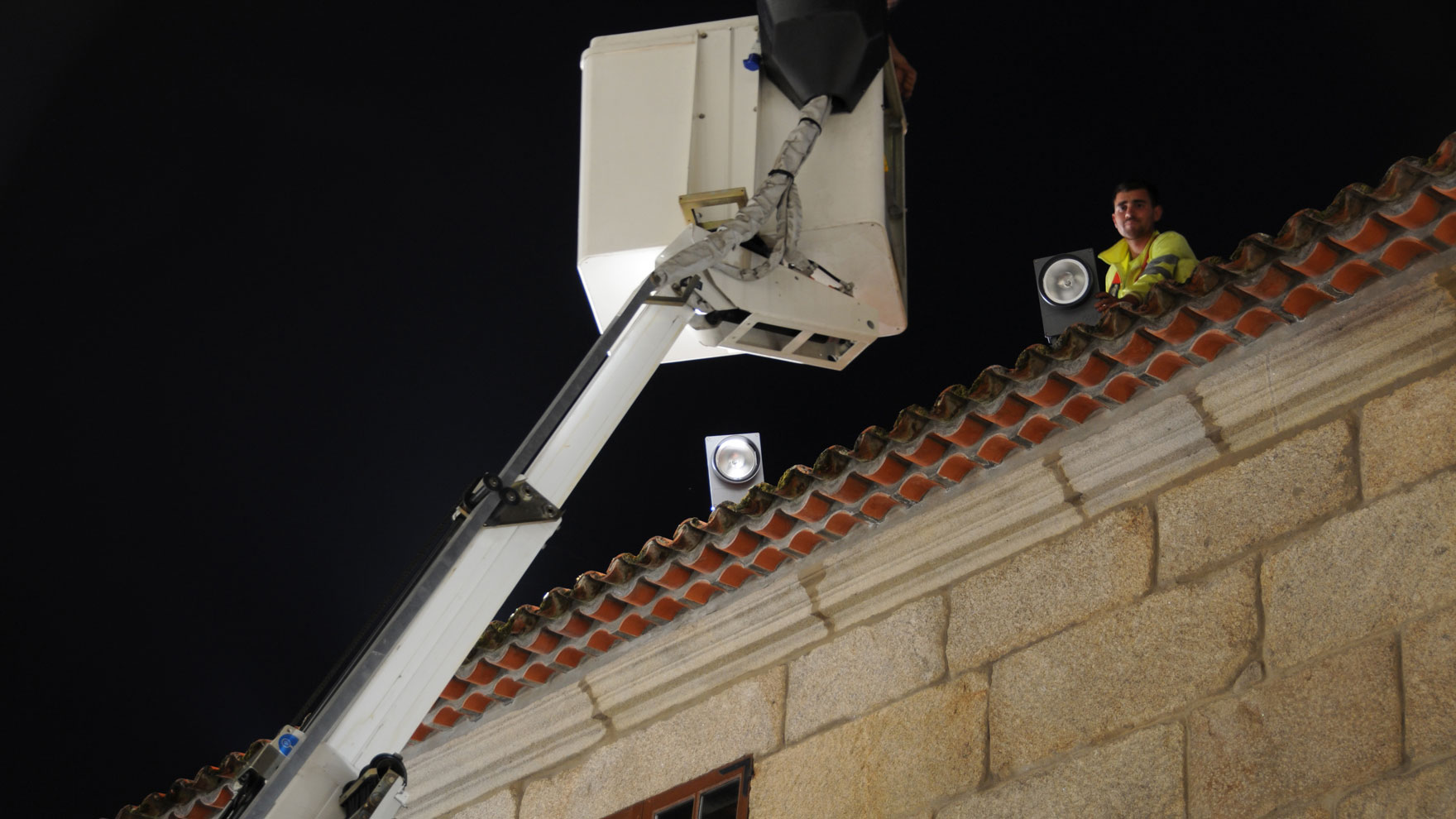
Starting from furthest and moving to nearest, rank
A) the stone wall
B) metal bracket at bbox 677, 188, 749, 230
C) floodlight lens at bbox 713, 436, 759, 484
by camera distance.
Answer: floodlight lens at bbox 713, 436, 759, 484 < metal bracket at bbox 677, 188, 749, 230 < the stone wall

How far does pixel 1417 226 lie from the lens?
400 centimetres

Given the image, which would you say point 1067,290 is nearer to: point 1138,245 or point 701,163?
point 1138,245

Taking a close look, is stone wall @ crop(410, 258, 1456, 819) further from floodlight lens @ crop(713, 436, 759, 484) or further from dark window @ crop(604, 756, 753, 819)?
floodlight lens @ crop(713, 436, 759, 484)

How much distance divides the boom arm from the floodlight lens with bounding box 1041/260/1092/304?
2165mm

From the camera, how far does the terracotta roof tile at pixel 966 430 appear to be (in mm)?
4066

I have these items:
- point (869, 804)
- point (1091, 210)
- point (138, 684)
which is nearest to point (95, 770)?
point (138, 684)

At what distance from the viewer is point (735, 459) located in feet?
22.5

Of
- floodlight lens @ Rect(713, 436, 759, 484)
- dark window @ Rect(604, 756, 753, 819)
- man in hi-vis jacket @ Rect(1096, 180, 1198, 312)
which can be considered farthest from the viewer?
floodlight lens @ Rect(713, 436, 759, 484)

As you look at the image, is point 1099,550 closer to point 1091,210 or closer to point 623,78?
point 623,78

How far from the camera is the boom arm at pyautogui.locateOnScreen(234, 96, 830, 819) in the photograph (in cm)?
303

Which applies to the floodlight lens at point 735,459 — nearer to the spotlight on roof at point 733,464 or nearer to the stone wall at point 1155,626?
the spotlight on roof at point 733,464

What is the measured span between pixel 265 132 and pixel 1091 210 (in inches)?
218

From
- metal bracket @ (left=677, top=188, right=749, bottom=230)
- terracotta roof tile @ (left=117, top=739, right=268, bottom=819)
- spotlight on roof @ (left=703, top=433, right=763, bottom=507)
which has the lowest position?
terracotta roof tile @ (left=117, top=739, right=268, bottom=819)

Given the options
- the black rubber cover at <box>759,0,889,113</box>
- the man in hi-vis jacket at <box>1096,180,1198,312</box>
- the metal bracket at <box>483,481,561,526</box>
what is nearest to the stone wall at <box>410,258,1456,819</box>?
the man in hi-vis jacket at <box>1096,180,1198,312</box>
